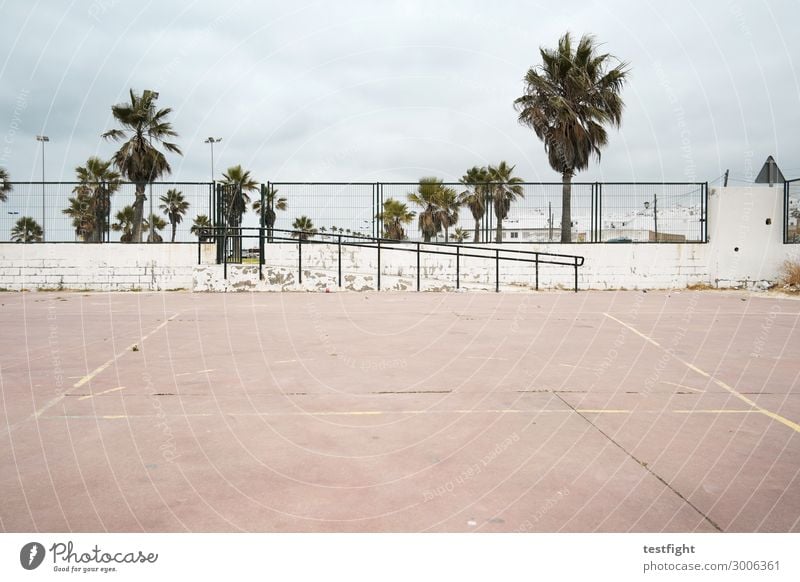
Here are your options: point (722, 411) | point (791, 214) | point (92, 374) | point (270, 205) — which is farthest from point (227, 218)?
point (791, 214)

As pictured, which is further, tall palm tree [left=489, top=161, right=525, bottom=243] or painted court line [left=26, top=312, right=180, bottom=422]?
tall palm tree [left=489, top=161, right=525, bottom=243]

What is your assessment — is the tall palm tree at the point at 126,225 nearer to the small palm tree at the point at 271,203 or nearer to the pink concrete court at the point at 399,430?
the small palm tree at the point at 271,203

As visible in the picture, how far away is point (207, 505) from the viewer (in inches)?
112

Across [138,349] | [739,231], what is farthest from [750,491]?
[739,231]

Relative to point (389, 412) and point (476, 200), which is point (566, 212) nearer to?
point (476, 200)

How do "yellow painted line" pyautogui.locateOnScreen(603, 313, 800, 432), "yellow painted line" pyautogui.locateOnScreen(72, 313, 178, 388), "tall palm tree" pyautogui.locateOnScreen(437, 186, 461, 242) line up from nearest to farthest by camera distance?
"yellow painted line" pyautogui.locateOnScreen(603, 313, 800, 432), "yellow painted line" pyautogui.locateOnScreen(72, 313, 178, 388), "tall palm tree" pyautogui.locateOnScreen(437, 186, 461, 242)

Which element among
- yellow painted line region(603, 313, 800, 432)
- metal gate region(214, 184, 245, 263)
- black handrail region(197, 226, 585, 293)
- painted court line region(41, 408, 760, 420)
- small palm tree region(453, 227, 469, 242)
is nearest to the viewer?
yellow painted line region(603, 313, 800, 432)

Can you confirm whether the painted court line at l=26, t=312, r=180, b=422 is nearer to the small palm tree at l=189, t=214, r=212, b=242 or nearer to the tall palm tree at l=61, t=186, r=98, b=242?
the small palm tree at l=189, t=214, r=212, b=242

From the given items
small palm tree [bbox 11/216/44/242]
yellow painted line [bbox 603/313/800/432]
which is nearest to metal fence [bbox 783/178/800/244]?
yellow painted line [bbox 603/313/800/432]

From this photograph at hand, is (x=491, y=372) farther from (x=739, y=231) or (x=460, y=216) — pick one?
(x=739, y=231)

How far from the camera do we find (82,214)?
19891mm

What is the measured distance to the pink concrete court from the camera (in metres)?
2.80

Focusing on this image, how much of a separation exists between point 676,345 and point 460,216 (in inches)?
452

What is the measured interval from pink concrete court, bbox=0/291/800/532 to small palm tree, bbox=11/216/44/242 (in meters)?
12.6
